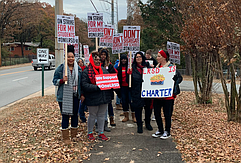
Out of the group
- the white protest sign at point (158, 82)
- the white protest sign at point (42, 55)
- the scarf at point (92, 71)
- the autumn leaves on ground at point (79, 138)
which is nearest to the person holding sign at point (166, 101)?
the white protest sign at point (158, 82)

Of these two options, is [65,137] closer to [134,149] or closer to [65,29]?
[134,149]

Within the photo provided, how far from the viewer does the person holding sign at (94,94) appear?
5.30 metres

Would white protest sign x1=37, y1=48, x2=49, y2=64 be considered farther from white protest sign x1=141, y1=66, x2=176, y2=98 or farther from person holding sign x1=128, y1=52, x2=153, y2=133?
white protest sign x1=141, y1=66, x2=176, y2=98

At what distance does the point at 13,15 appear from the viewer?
44.7 metres

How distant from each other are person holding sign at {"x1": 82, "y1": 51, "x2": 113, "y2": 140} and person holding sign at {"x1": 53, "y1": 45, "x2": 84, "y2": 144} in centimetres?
17

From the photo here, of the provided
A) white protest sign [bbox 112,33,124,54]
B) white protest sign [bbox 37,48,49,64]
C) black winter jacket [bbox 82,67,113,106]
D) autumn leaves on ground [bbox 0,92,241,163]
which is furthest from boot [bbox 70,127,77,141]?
white protest sign [bbox 37,48,49,64]

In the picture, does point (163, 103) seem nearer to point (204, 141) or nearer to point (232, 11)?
point (204, 141)

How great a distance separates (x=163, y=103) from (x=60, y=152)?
251cm

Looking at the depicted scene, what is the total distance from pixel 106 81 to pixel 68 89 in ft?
2.88

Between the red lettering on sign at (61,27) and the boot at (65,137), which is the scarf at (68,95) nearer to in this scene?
the boot at (65,137)

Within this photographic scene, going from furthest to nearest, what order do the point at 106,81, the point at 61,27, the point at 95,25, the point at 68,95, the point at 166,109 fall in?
1. the point at 95,25
2. the point at 61,27
3. the point at 166,109
4. the point at 106,81
5. the point at 68,95

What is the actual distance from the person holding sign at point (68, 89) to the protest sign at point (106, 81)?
0.44 meters

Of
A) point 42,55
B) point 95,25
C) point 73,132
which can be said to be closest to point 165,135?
point 73,132

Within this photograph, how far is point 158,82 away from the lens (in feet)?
18.7
